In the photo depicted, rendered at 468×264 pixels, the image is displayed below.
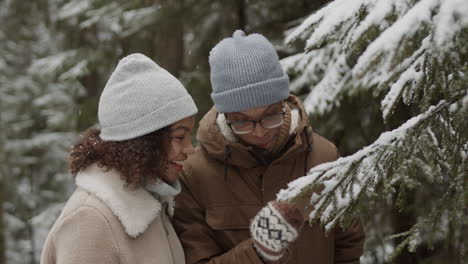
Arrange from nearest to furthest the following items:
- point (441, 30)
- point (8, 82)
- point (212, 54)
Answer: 1. point (441, 30)
2. point (212, 54)
3. point (8, 82)

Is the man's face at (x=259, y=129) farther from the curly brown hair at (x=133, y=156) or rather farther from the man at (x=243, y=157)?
the curly brown hair at (x=133, y=156)

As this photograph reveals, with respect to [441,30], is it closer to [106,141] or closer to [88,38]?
Result: [106,141]

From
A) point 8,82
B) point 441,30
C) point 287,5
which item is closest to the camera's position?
point 441,30

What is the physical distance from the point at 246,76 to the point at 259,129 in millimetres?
255

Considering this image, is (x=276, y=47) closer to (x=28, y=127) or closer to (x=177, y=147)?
(x=177, y=147)

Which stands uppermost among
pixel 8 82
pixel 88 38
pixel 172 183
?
pixel 172 183

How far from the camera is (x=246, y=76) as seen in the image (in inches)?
106

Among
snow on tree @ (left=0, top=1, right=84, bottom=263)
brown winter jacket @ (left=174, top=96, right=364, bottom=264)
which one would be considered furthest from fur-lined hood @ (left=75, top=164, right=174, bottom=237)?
snow on tree @ (left=0, top=1, right=84, bottom=263)

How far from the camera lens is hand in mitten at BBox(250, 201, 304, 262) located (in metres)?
2.40

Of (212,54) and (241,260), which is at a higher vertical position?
(212,54)

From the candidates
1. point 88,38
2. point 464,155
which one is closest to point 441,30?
point 464,155

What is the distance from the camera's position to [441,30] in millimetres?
1579

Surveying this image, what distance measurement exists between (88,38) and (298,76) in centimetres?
846

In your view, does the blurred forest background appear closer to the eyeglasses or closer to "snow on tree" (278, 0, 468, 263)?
"snow on tree" (278, 0, 468, 263)
